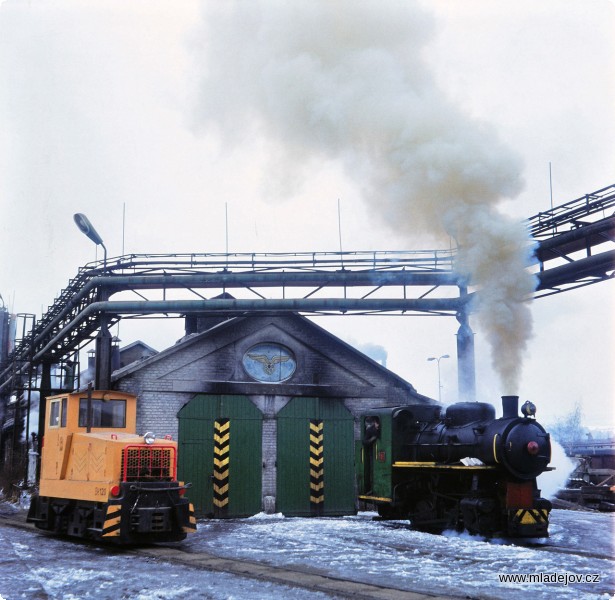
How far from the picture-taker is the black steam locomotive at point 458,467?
1323 cm

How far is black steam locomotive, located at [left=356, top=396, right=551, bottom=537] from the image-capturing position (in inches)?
521

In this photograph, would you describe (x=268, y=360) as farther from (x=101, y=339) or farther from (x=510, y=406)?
(x=510, y=406)

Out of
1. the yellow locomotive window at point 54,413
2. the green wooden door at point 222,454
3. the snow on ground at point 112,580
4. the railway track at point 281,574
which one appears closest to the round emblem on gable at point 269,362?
the green wooden door at point 222,454

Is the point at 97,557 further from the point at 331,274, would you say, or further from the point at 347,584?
the point at 331,274

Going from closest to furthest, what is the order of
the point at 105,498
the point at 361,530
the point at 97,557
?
the point at 97,557
the point at 105,498
the point at 361,530

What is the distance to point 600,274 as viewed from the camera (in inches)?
624

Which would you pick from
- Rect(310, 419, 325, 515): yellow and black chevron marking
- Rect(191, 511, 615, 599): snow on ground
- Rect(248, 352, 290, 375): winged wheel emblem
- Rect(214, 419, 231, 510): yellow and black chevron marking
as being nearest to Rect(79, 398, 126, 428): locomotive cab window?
Rect(191, 511, 615, 599): snow on ground


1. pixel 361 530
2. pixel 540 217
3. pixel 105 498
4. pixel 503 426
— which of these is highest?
pixel 540 217

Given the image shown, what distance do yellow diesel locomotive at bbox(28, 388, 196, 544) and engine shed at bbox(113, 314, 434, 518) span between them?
410 centimetres

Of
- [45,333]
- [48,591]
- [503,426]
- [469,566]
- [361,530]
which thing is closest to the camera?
[48,591]

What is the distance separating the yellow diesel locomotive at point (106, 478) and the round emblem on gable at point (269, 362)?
5.87 meters

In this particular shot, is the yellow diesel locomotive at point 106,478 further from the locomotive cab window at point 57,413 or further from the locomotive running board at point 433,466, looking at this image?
the locomotive running board at point 433,466

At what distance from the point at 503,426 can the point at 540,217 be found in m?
6.00

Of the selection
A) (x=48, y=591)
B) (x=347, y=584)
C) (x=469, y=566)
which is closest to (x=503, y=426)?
(x=469, y=566)
